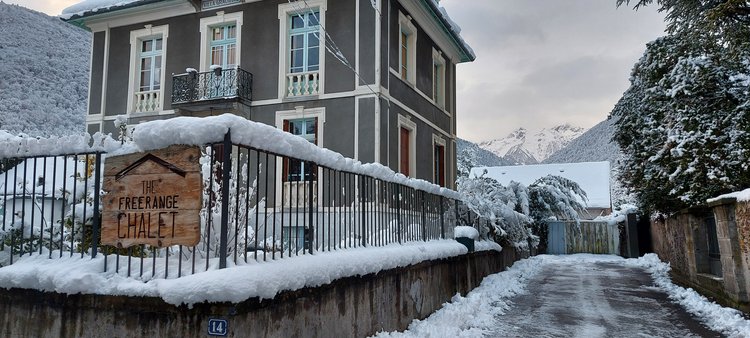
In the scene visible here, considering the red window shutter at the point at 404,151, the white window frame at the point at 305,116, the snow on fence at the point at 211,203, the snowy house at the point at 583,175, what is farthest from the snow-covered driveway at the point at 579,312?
the snowy house at the point at 583,175

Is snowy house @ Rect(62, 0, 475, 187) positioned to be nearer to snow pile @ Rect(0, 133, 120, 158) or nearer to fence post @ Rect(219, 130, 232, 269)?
snow pile @ Rect(0, 133, 120, 158)

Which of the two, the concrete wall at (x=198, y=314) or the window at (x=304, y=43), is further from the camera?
the window at (x=304, y=43)

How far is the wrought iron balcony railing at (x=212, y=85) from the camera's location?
1497cm

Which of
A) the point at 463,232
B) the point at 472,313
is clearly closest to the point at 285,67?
the point at 463,232

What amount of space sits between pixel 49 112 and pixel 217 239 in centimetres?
3928

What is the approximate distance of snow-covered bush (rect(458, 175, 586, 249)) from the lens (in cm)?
1404

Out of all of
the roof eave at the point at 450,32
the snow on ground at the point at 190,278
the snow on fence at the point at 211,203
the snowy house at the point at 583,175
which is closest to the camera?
the snow on ground at the point at 190,278

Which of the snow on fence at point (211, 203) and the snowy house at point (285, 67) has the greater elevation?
the snowy house at point (285, 67)

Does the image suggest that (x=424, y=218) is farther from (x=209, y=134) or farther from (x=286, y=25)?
(x=286, y=25)

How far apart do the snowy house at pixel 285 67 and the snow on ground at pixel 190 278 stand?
30.3ft

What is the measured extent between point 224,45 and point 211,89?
5.25 ft

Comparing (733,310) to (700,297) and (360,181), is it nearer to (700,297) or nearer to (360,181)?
(700,297)

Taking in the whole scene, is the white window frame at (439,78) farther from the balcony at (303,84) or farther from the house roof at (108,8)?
the balcony at (303,84)

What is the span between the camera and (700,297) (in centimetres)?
1016
